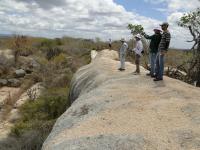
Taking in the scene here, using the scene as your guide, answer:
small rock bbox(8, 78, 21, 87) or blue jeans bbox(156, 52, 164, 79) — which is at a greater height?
blue jeans bbox(156, 52, 164, 79)

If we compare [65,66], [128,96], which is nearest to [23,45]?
[65,66]

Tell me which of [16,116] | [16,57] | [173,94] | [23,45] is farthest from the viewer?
[23,45]

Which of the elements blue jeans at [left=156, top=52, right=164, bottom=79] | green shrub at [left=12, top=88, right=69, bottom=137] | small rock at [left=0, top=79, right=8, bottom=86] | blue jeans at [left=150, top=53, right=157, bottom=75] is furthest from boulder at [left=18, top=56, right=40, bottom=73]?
blue jeans at [left=156, top=52, right=164, bottom=79]

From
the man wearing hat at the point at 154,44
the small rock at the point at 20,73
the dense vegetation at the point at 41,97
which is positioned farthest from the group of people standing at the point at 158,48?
the small rock at the point at 20,73

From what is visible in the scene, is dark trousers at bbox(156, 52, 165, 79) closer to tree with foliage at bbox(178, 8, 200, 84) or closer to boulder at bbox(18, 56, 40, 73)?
tree with foliage at bbox(178, 8, 200, 84)

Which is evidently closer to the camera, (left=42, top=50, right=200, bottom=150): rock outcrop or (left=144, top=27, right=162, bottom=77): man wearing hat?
(left=42, top=50, right=200, bottom=150): rock outcrop

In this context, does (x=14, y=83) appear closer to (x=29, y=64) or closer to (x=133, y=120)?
(x=29, y=64)

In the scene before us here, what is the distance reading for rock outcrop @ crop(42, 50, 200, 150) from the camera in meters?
9.31

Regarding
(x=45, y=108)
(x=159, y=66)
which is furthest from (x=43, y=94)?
(x=159, y=66)

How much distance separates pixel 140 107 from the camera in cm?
1177

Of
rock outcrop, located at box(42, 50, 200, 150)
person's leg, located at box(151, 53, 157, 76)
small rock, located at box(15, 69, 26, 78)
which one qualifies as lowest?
small rock, located at box(15, 69, 26, 78)

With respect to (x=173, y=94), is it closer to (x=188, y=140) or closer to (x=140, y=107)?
(x=140, y=107)

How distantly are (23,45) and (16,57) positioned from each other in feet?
27.6

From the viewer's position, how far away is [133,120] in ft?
35.1
